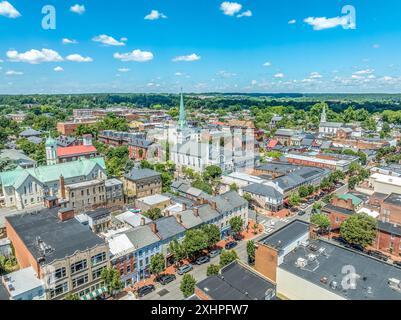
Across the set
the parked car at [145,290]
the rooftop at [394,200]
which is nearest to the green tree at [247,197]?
the rooftop at [394,200]

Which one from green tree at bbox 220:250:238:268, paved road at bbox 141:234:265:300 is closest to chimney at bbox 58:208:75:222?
paved road at bbox 141:234:265:300

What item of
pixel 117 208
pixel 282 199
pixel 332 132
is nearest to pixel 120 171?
pixel 117 208

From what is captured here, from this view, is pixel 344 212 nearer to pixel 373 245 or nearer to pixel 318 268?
pixel 373 245

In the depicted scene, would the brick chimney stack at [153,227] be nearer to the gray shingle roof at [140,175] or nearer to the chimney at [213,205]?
the chimney at [213,205]

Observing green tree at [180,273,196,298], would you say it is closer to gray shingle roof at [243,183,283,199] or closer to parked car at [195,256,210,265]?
parked car at [195,256,210,265]

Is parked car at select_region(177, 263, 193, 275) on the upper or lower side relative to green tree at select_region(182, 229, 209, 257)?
lower

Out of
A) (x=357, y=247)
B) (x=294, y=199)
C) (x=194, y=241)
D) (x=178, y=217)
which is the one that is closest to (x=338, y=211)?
(x=357, y=247)

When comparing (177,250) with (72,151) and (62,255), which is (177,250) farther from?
(72,151)
